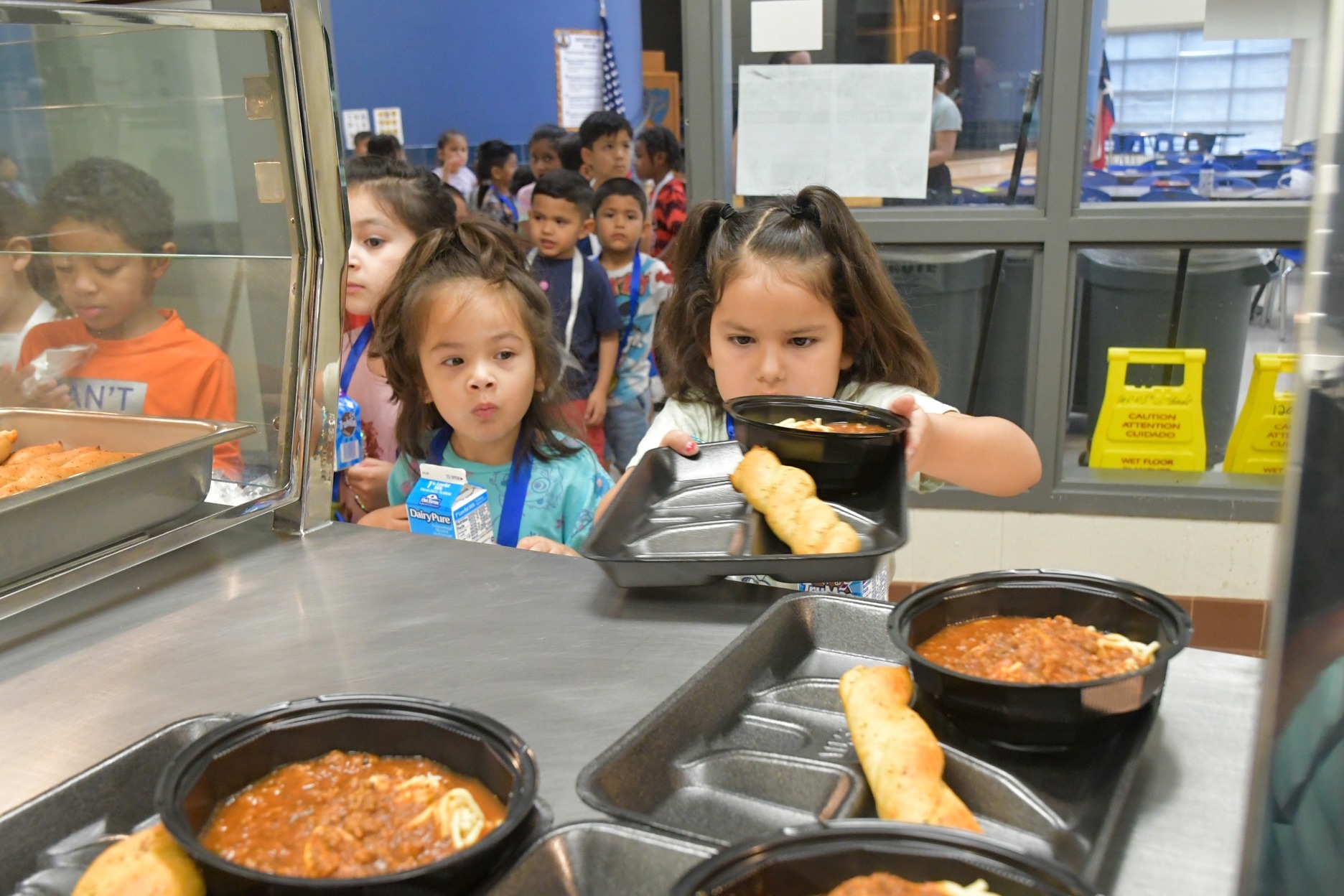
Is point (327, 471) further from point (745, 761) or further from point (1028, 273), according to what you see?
point (1028, 273)

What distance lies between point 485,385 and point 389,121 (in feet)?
17.0

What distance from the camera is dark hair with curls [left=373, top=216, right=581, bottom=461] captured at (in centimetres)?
183

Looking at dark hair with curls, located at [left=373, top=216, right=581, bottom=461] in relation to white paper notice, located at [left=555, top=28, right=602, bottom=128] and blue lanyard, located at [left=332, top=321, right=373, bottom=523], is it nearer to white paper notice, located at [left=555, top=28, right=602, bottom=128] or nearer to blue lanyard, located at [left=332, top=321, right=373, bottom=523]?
blue lanyard, located at [left=332, top=321, right=373, bottom=523]

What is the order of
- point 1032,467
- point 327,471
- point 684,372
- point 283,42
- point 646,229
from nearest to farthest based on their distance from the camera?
1. point 283,42
2. point 327,471
3. point 1032,467
4. point 684,372
5. point 646,229

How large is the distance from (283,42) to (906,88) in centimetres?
203

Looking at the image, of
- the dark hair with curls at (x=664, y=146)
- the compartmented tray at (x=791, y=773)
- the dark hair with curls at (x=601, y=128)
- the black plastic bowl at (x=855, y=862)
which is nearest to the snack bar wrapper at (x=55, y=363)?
the compartmented tray at (x=791, y=773)

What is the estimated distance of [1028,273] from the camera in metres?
2.86

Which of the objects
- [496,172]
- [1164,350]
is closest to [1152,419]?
[1164,350]

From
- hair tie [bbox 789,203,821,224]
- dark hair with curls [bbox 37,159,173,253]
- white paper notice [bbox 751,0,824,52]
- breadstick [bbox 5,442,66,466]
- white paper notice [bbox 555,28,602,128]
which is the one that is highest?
white paper notice [bbox 555,28,602,128]

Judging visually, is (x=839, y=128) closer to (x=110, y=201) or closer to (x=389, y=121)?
(x=110, y=201)

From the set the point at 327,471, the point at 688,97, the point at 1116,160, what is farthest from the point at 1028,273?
the point at 327,471

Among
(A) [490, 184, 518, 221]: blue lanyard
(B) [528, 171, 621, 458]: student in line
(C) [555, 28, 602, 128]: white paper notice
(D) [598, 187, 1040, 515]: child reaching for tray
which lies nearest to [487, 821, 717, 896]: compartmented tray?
(D) [598, 187, 1040, 515]: child reaching for tray

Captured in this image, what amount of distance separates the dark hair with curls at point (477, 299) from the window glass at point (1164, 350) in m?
1.64

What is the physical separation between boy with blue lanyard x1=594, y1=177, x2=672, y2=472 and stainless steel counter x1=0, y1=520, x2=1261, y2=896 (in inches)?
112
